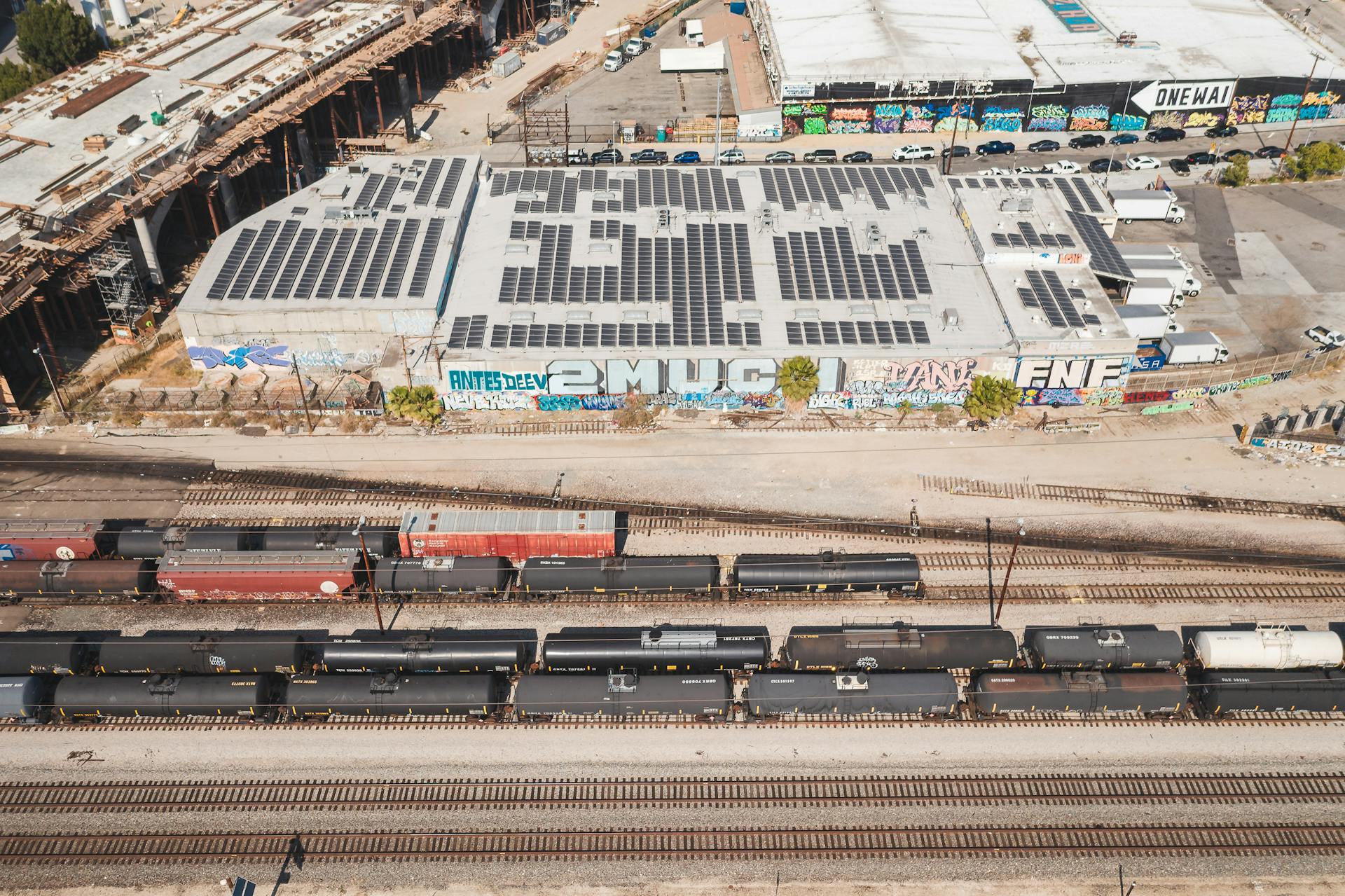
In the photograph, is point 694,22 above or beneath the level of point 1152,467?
above

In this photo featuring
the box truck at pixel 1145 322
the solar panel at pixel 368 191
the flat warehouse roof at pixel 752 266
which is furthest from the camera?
the solar panel at pixel 368 191

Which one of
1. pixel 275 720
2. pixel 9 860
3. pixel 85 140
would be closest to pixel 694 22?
pixel 85 140

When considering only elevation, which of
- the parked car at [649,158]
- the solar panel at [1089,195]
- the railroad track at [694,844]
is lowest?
the railroad track at [694,844]

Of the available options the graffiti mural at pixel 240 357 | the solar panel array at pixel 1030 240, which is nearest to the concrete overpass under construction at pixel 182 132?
the graffiti mural at pixel 240 357

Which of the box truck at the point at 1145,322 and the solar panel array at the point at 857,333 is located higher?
the solar panel array at the point at 857,333

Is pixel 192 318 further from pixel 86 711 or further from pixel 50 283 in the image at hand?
pixel 86 711

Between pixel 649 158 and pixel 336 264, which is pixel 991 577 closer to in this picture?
pixel 336 264

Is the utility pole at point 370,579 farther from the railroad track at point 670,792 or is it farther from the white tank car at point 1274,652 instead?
the white tank car at point 1274,652
